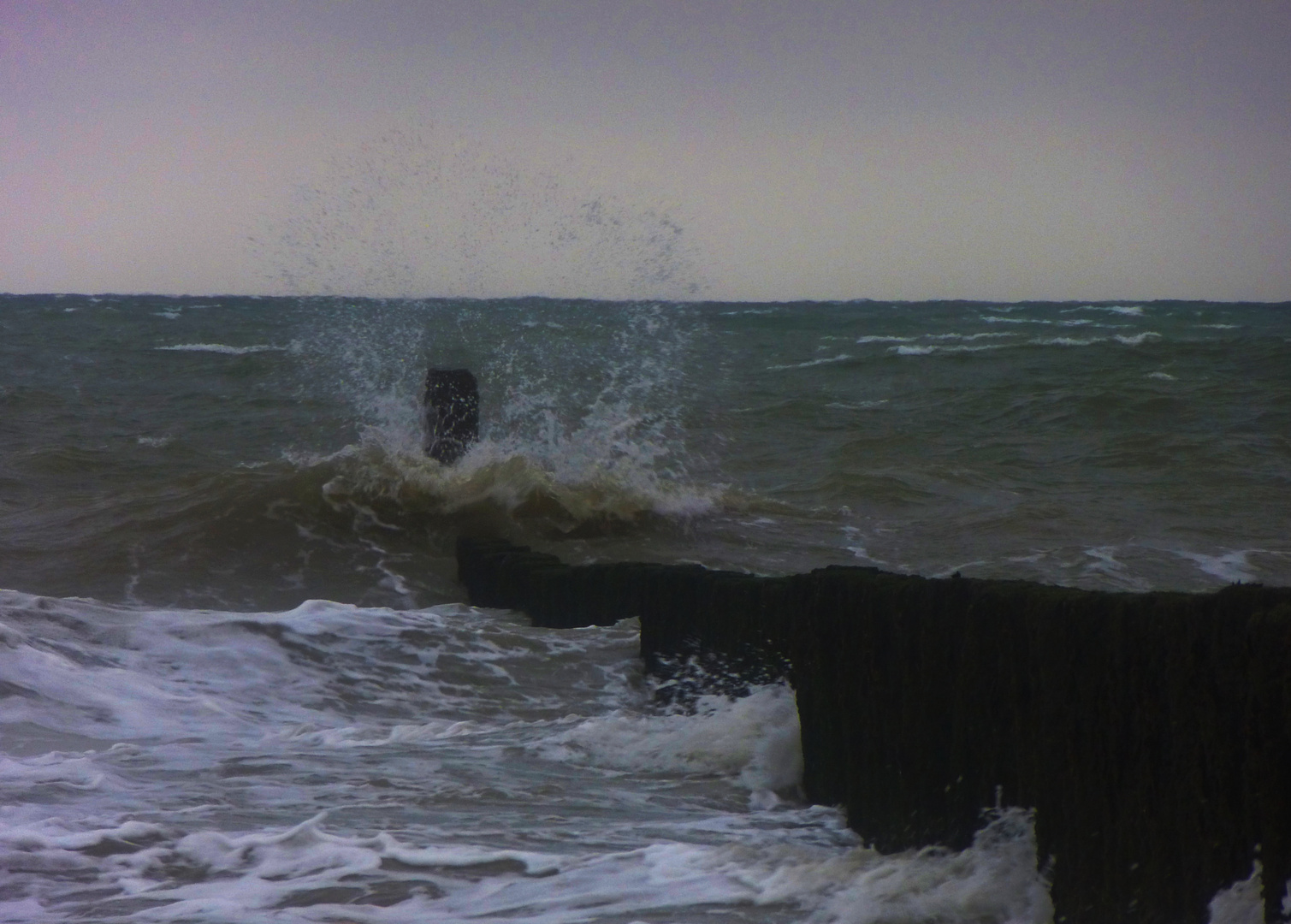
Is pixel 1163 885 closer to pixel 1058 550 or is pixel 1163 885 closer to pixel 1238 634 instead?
pixel 1238 634

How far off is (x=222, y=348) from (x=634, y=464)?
19.3 metres

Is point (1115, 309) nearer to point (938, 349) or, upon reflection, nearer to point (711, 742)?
point (938, 349)

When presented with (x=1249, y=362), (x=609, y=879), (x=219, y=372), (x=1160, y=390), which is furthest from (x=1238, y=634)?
(x=219, y=372)

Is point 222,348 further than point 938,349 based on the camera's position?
Yes

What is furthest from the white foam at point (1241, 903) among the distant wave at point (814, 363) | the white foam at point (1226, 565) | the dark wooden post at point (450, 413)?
the distant wave at point (814, 363)

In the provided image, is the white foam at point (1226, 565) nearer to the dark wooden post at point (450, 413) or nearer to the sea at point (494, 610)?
the sea at point (494, 610)

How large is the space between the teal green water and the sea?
6 centimetres

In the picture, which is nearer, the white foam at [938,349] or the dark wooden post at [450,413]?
the dark wooden post at [450,413]

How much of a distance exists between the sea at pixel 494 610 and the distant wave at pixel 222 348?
2657 mm

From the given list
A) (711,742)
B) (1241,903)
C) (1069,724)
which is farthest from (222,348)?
(1241,903)

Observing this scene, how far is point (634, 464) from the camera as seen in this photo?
10859 millimetres

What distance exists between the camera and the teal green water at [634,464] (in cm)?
888

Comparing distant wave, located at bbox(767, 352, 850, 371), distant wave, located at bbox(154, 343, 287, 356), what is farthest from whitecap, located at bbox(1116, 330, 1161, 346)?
distant wave, located at bbox(154, 343, 287, 356)

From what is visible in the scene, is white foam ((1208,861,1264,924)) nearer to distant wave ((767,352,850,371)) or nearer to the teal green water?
the teal green water
